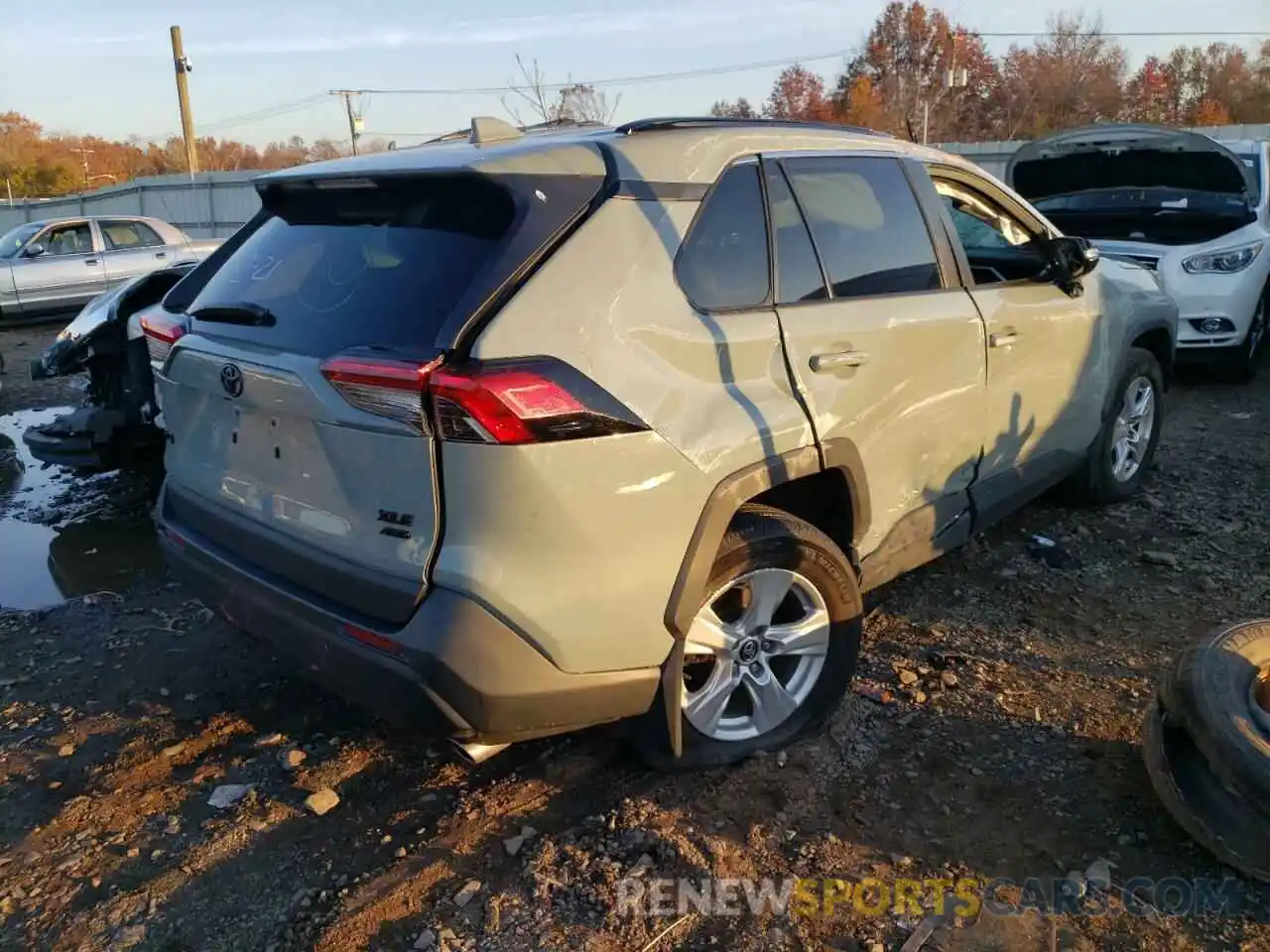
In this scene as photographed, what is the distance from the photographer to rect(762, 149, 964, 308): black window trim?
3100 mm

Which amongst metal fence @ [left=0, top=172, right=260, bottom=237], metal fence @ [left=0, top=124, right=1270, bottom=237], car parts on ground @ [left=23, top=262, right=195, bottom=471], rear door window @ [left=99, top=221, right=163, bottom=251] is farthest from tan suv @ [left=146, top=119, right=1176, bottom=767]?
metal fence @ [left=0, top=172, right=260, bottom=237]

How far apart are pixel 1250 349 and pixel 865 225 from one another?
627 centimetres

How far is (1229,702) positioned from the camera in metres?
2.61

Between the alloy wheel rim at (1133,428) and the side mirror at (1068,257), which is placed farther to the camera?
the alloy wheel rim at (1133,428)

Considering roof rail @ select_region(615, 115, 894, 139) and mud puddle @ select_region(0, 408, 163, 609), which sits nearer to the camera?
roof rail @ select_region(615, 115, 894, 139)

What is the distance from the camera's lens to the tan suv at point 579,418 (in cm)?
235

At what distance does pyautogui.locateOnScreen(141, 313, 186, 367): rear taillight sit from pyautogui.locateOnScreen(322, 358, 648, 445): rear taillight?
1.15 m

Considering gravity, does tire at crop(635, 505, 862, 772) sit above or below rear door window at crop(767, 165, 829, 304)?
below

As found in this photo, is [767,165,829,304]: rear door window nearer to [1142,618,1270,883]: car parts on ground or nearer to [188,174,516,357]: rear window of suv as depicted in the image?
[188,174,516,357]: rear window of suv

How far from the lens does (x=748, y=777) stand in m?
3.01

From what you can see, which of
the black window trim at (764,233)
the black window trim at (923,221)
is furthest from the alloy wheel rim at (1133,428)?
the black window trim at (764,233)

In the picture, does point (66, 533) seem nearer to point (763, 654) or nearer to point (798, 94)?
point (763, 654)

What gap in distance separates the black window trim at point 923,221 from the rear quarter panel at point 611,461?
46 cm

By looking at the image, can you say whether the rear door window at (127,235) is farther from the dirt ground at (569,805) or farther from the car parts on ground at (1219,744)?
the car parts on ground at (1219,744)
